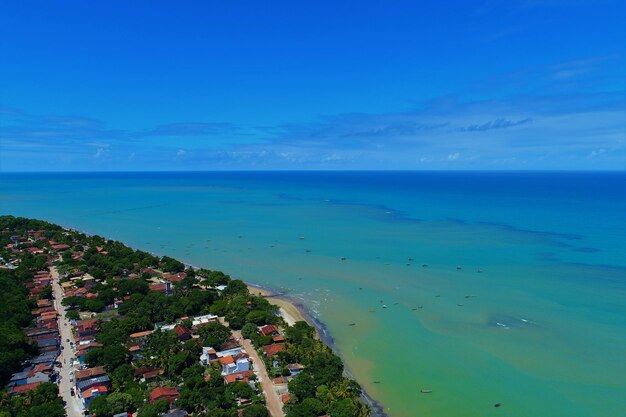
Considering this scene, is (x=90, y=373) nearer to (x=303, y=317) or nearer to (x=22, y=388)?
(x=22, y=388)

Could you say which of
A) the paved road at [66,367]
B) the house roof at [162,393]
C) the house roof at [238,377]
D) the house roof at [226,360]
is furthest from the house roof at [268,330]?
the paved road at [66,367]

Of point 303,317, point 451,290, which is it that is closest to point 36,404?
point 303,317

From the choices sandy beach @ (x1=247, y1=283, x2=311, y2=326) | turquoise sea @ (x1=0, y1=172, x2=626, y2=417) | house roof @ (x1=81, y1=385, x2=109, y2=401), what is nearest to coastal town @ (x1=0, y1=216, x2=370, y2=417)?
house roof @ (x1=81, y1=385, x2=109, y2=401)

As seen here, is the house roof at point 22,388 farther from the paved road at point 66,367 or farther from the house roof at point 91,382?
the house roof at point 91,382

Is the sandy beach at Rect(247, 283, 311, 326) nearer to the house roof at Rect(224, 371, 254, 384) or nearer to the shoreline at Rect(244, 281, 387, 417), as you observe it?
the shoreline at Rect(244, 281, 387, 417)

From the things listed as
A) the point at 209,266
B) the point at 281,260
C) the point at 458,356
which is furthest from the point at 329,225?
the point at 458,356

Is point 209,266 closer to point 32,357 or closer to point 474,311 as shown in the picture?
point 32,357
